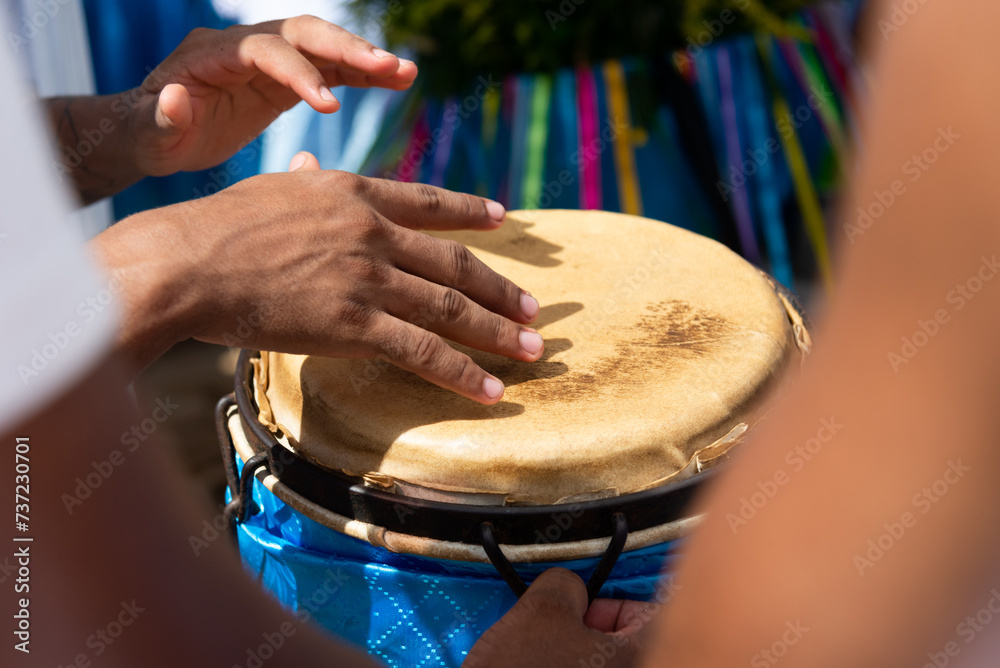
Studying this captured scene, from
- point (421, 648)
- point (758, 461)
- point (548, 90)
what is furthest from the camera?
point (548, 90)

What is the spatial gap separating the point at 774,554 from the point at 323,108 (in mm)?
869

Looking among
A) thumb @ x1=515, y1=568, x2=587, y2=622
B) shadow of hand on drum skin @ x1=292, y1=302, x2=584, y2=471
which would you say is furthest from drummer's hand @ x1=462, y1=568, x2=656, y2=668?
shadow of hand on drum skin @ x1=292, y1=302, x2=584, y2=471

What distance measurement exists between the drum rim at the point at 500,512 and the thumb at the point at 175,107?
Answer: 0.60 meters

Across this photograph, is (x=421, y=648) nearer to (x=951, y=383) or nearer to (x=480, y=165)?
(x=951, y=383)

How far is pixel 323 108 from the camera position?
1034 millimetres

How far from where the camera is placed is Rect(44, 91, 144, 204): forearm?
1.24m

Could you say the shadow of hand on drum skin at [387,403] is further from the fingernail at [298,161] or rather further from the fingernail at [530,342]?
the fingernail at [298,161]

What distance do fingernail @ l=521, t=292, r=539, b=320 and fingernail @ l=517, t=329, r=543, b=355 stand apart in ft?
0.13

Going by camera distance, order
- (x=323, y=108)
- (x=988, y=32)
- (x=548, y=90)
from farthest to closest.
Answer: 1. (x=548, y=90)
2. (x=323, y=108)
3. (x=988, y=32)

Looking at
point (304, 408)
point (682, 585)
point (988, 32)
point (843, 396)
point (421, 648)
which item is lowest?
point (421, 648)

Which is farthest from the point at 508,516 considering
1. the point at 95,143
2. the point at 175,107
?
the point at 95,143

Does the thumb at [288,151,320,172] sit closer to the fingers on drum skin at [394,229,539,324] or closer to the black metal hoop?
the fingers on drum skin at [394,229,539,324]

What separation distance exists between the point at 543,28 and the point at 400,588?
192cm

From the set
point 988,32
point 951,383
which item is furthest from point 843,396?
point 988,32
